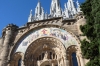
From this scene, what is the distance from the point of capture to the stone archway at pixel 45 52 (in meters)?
15.9

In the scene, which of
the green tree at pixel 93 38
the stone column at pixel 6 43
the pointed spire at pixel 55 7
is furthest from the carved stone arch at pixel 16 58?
the pointed spire at pixel 55 7

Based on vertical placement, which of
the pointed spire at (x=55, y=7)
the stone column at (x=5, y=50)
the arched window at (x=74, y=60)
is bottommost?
the arched window at (x=74, y=60)

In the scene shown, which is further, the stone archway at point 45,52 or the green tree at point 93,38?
the stone archway at point 45,52

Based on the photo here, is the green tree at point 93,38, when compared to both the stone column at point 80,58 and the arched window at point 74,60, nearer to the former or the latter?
the stone column at point 80,58

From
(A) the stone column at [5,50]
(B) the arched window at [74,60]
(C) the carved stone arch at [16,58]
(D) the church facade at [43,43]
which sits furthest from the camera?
(C) the carved stone arch at [16,58]

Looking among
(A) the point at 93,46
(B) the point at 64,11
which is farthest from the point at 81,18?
(B) the point at 64,11

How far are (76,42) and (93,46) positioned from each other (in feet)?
16.2

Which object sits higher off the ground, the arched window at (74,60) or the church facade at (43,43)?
the church facade at (43,43)

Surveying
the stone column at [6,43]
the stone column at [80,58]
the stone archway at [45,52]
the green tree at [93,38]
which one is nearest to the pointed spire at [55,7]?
the stone column at [6,43]

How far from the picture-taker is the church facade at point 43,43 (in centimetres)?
1555

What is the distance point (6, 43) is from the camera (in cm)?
1691

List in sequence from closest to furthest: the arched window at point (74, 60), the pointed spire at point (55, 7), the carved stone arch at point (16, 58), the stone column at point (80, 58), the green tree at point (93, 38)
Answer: the green tree at point (93, 38) < the stone column at point (80, 58) < the arched window at point (74, 60) < the carved stone arch at point (16, 58) < the pointed spire at point (55, 7)

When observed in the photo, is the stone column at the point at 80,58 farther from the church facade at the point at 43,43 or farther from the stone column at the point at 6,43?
the stone column at the point at 6,43

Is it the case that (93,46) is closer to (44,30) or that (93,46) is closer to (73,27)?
(73,27)
